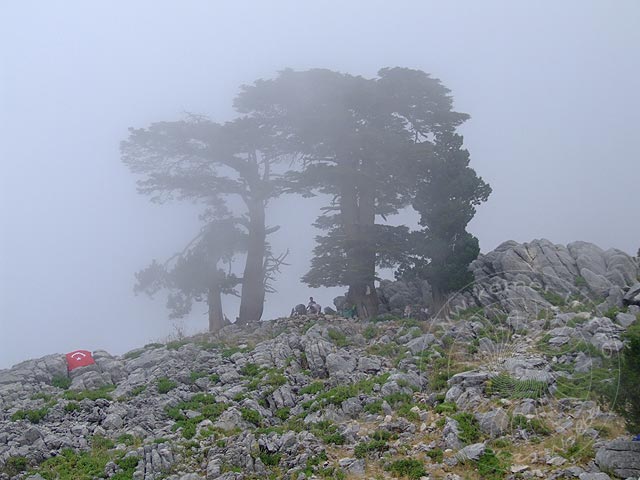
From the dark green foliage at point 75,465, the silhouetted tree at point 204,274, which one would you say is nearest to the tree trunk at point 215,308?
the silhouetted tree at point 204,274

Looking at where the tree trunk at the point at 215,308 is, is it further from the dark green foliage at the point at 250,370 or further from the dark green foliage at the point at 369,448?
the dark green foliage at the point at 369,448

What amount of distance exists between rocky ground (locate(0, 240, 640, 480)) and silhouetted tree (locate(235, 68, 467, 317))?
517 centimetres

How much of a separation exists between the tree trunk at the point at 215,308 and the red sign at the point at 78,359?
8441mm

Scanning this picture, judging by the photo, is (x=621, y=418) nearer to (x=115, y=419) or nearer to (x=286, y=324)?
(x=115, y=419)

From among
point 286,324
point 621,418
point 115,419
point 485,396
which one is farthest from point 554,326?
point 115,419

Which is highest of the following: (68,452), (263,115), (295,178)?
(263,115)

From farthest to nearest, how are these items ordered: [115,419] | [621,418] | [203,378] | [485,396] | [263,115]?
[263,115], [203,378], [115,419], [485,396], [621,418]

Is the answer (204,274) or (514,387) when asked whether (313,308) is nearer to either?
(204,274)

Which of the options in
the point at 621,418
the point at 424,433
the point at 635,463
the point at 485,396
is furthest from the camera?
the point at 485,396

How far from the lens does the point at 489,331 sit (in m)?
23.6

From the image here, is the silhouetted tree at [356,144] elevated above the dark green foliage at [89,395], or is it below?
above

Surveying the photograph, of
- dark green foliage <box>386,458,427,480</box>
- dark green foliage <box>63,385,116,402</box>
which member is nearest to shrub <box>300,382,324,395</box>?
dark green foliage <box>386,458,427,480</box>

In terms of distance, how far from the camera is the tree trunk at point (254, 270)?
34125 millimetres

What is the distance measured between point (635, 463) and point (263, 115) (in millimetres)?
27509
